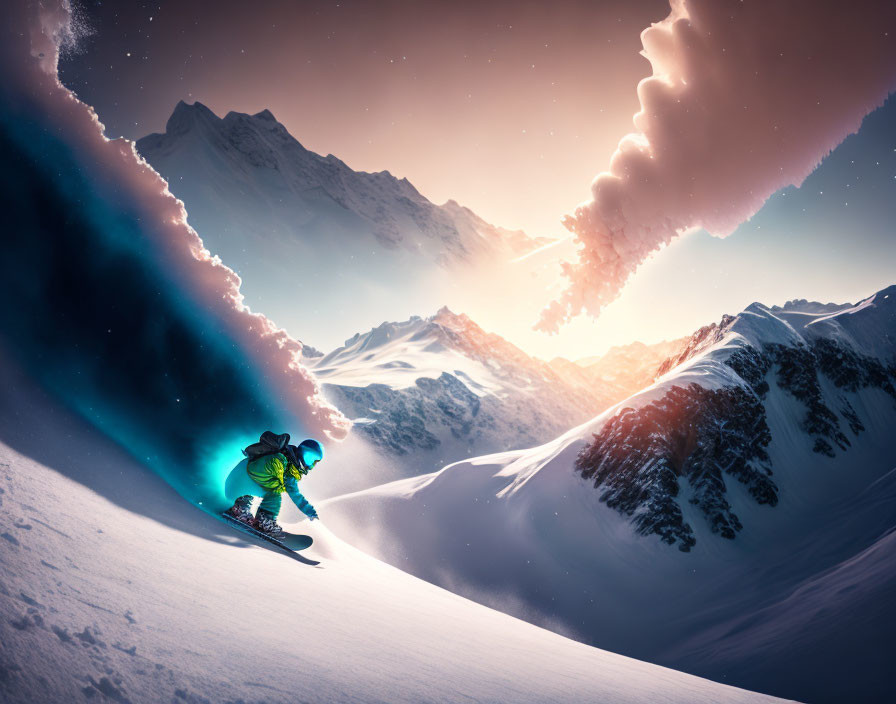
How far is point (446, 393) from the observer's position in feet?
443

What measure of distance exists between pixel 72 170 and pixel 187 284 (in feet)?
5.53

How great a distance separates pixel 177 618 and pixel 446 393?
133 meters

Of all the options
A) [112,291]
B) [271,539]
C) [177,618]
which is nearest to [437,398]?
[271,539]

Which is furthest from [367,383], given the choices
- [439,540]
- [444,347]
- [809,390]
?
[809,390]

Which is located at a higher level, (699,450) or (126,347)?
(699,450)

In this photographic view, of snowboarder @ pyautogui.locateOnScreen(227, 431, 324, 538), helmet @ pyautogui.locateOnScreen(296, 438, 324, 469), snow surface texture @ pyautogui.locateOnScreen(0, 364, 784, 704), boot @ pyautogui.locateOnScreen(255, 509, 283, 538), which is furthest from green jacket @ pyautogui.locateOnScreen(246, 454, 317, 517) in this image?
snow surface texture @ pyautogui.locateOnScreen(0, 364, 784, 704)

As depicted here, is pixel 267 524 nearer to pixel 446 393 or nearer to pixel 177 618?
pixel 177 618

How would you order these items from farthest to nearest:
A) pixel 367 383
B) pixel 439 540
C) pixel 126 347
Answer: pixel 367 383
pixel 439 540
pixel 126 347

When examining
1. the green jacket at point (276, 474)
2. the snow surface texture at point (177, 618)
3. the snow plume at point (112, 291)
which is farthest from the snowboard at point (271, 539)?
the snow plume at point (112, 291)

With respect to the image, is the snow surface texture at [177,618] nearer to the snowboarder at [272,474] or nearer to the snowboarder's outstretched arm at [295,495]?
the snowboarder at [272,474]

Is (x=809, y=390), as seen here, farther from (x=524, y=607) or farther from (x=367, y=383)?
(x=367, y=383)

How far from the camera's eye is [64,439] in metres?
3.46

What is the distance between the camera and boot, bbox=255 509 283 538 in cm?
513

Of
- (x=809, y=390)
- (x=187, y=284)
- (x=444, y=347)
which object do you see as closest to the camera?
(x=187, y=284)
